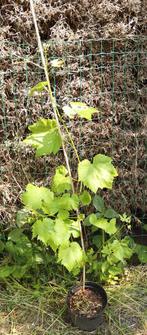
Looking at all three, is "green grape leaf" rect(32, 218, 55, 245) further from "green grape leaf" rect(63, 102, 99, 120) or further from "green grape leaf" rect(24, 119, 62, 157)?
"green grape leaf" rect(63, 102, 99, 120)

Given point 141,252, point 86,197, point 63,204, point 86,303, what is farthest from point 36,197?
point 141,252

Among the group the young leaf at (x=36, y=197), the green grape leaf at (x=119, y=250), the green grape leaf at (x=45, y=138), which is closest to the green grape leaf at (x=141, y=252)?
the green grape leaf at (x=119, y=250)

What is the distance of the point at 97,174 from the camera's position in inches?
104

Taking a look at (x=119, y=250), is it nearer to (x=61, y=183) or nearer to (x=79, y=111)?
(x=61, y=183)

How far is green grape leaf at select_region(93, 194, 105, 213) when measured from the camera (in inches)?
132

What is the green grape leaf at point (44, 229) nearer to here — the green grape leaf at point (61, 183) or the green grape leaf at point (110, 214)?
the green grape leaf at point (61, 183)

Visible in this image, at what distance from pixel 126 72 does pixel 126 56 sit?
10cm

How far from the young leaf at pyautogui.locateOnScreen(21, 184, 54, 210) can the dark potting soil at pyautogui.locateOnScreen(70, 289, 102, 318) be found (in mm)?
748

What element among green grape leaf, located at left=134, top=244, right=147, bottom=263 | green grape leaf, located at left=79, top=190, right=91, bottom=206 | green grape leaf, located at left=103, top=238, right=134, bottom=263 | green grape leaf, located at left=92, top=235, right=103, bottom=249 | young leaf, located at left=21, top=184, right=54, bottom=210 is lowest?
green grape leaf, located at left=134, top=244, right=147, bottom=263

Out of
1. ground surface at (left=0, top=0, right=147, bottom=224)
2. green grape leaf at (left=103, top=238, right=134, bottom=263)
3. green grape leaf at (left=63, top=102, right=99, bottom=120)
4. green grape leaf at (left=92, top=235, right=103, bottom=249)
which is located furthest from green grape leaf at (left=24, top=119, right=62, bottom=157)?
green grape leaf at (left=92, top=235, right=103, bottom=249)

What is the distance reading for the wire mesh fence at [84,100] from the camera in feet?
10.5

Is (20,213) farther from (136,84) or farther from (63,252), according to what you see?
(136,84)

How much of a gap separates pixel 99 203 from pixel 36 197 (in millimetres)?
689

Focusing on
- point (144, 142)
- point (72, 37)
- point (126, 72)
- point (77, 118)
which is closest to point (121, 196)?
point (144, 142)
